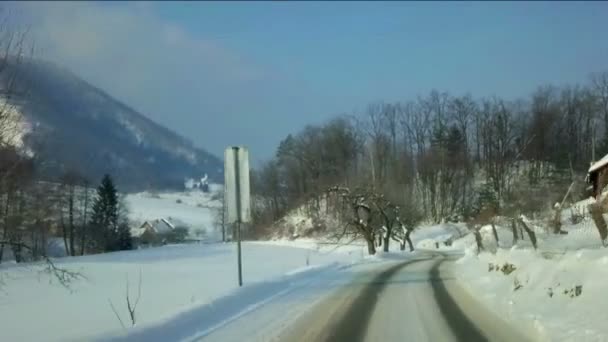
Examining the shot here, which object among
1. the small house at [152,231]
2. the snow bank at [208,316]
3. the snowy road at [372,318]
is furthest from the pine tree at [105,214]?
the snowy road at [372,318]

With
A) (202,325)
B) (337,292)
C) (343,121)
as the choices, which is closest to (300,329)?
(202,325)

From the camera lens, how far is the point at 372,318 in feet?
44.9

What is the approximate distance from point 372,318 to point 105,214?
276 feet

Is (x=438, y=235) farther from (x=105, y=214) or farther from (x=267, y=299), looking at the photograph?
(x=267, y=299)

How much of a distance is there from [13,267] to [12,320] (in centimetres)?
165

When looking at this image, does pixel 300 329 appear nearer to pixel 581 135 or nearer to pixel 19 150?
pixel 19 150

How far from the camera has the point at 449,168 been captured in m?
98.6

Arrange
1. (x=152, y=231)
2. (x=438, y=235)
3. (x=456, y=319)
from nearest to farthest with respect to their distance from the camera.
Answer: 1. (x=456, y=319)
2. (x=438, y=235)
3. (x=152, y=231)

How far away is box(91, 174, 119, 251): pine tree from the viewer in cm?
9094

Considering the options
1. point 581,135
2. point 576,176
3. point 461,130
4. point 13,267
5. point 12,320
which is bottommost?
point 12,320

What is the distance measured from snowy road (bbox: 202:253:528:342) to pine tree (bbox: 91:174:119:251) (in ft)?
249

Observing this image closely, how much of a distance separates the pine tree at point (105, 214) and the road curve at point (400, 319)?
76.8m

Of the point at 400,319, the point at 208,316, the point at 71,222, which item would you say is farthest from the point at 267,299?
the point at 71,222

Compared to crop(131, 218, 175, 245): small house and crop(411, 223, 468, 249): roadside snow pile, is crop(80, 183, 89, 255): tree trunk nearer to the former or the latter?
crop(131, 218, 175, 245): small house
